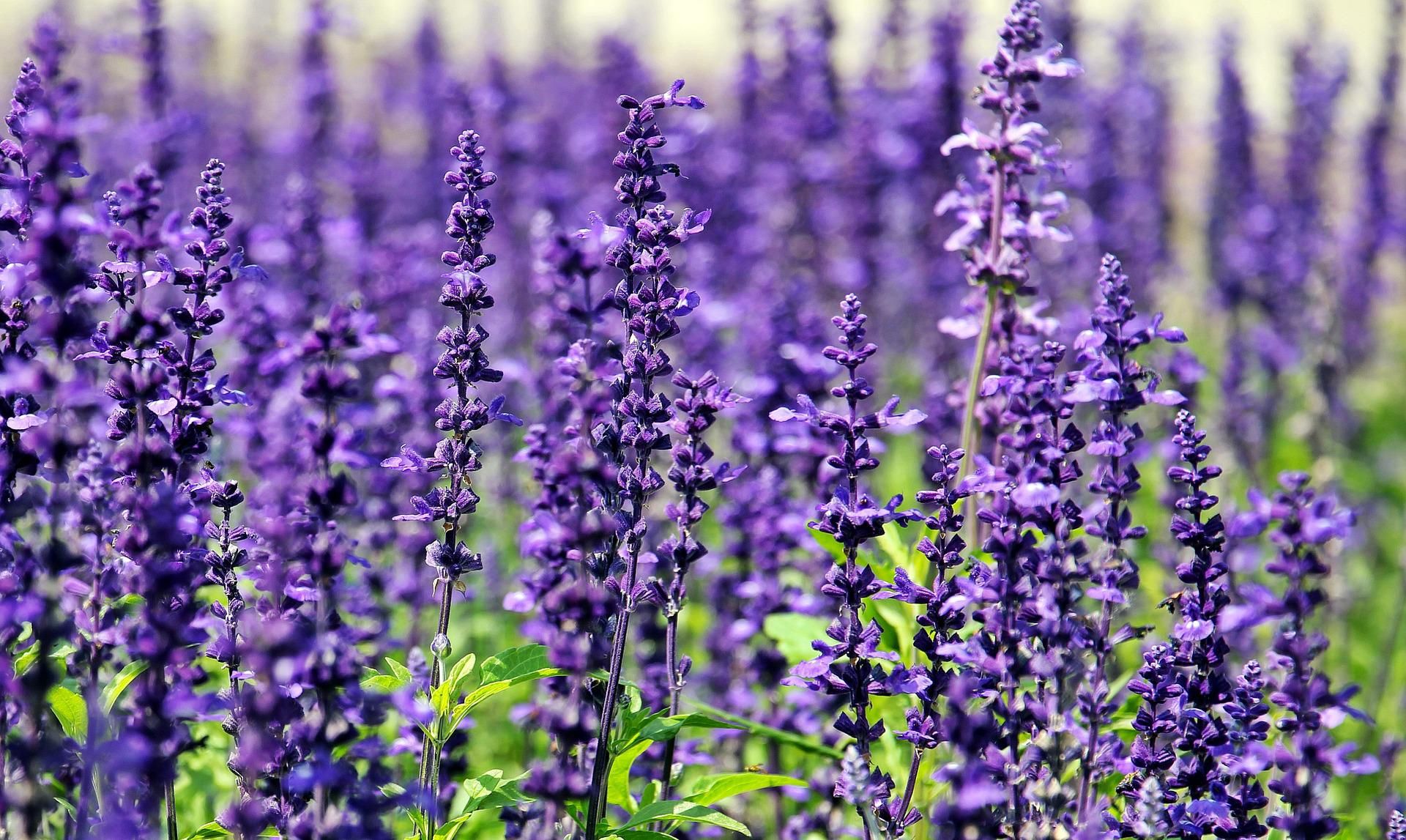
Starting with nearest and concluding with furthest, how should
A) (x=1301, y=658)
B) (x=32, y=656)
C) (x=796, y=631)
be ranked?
(x=1301, y=658) → (x=32, y=656) → (x=796, y=631)

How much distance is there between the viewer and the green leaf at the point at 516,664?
3.65m

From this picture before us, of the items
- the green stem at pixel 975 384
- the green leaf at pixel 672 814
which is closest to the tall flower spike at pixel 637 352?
the green leaf at pixel 672 814

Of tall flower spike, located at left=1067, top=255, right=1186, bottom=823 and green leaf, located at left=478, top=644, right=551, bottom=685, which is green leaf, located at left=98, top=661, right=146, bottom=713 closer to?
green leaf, located at left=478, top=644, right=551, bottom=685

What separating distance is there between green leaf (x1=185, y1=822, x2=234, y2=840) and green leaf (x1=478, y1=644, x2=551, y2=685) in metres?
0.80

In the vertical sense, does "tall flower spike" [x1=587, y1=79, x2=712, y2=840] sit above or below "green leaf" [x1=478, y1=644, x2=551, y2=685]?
above

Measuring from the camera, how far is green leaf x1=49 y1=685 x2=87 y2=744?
351cm

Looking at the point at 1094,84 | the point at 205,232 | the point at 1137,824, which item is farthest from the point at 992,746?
the point at 1094,84

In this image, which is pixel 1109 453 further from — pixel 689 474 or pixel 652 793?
pixel 652 793

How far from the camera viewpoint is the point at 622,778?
154 inches

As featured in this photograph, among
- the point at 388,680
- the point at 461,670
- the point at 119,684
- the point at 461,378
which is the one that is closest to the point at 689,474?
the point at 461,378

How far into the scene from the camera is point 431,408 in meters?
6.50

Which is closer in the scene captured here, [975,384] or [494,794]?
[494,794]

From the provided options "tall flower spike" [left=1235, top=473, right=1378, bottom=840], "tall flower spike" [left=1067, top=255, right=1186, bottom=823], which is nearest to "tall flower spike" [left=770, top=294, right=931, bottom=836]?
"tall flower spike" [left=1067, top=255, right=1186, bottom=823]

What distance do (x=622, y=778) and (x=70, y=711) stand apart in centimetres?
160
